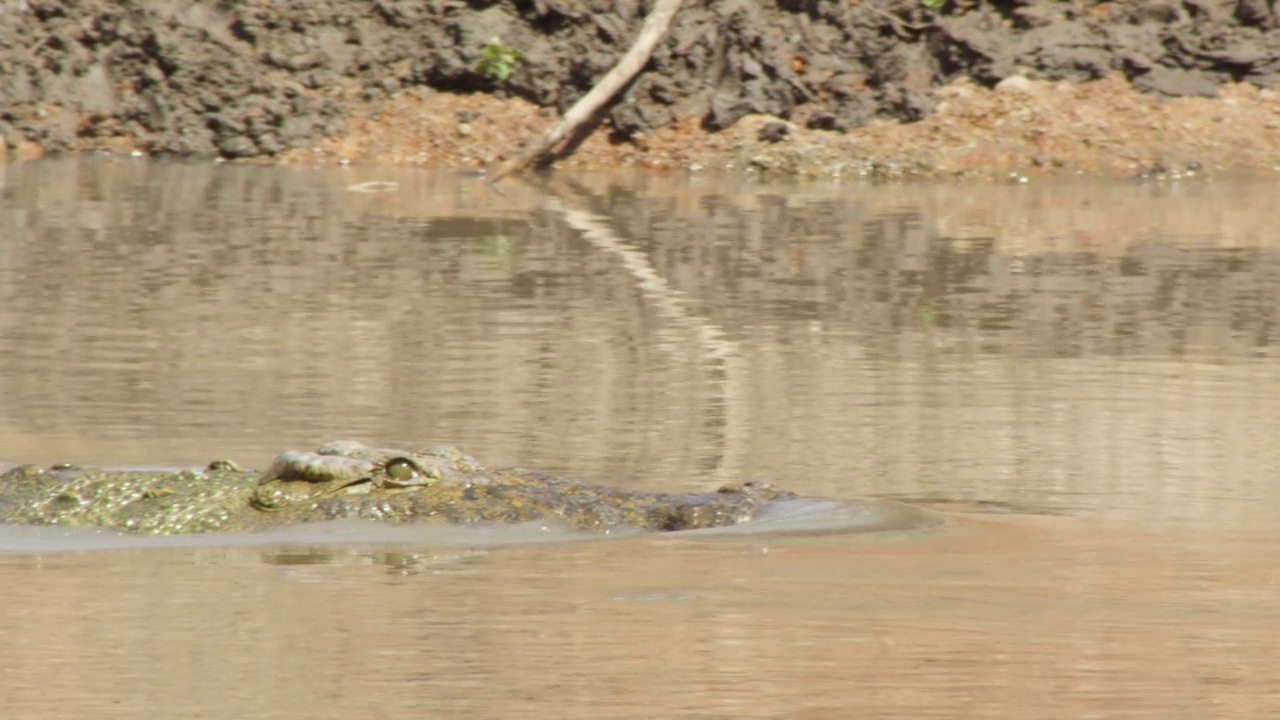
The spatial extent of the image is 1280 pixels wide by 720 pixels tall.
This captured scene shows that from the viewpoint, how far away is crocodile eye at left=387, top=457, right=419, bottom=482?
5.62 m

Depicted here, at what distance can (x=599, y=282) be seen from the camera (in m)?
11.7

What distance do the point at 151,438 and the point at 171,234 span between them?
24.8ft

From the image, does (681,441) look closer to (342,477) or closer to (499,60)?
(342,477)

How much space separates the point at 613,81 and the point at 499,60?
5.61 feet

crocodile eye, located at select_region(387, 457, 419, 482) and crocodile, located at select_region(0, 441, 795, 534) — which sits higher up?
crocodile eye, located at select_region(387, 457, 419, 482)

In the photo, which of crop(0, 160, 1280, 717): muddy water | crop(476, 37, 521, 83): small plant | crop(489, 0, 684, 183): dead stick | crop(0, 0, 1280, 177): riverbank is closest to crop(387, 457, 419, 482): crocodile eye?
crop(0, 160, 1280, 717): muddy water

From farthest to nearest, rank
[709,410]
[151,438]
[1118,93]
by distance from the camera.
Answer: [1118,93]
[709,410]
[151,438]

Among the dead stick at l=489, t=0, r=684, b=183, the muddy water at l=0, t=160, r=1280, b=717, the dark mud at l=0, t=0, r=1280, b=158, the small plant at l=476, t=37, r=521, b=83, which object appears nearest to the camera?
the muddy water at l=0, t=160, r=1280, b=717

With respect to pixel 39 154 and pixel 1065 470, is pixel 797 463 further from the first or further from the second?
pixel 39 154

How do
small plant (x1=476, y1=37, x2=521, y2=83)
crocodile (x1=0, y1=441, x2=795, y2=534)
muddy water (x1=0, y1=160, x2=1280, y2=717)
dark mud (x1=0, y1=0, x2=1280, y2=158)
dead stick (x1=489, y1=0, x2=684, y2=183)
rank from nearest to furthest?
muddy water (x1=0, y1=160, x2=1280, y2=717) → crocodile (x1=0, y1=441, x2=795, y2=534) → dead stick (x1=489, y1=0, x2=684, y2=183) → dark mud (x1=0, y1=0, x2=1280, y2=158) → small plant (x1=476, y1=37, x2=521, y2=83)

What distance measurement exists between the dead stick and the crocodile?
14689 millimetres

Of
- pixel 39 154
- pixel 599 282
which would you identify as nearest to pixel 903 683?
pixel 599 282

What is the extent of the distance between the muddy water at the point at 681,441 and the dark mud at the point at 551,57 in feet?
19.9

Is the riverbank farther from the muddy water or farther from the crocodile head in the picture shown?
the crocodile head
